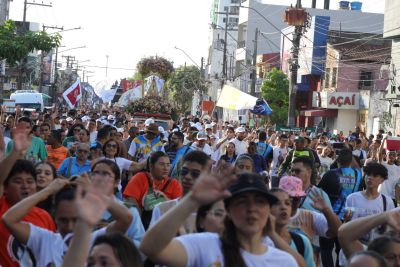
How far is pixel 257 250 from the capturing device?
4.66 m

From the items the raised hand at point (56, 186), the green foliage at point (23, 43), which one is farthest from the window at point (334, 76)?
the raised hand at point (56, 186)

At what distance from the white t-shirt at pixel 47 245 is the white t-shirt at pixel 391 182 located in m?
7.21

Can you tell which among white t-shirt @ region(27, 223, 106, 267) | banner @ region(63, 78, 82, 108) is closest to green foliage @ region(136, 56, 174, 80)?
banner @ region(63, 78, 82, 108)

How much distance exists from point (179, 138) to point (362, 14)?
227ft

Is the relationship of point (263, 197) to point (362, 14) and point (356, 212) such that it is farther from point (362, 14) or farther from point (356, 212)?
point (362, 14)

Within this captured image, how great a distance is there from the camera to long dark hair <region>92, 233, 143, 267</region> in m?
4.71

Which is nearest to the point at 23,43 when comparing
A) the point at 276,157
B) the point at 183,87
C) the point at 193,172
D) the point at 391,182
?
the point at 276,157

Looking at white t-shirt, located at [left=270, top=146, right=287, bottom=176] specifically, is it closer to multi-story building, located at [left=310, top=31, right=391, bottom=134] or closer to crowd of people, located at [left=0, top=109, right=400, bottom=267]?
crowd of people, located at [left=0, top=109, right=400, bottom=267]

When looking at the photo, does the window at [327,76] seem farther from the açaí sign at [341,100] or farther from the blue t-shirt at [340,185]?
the blue t-shirt at [340,185]

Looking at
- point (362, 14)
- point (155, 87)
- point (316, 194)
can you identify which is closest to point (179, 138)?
point (316, 194)

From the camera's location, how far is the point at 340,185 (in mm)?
11180

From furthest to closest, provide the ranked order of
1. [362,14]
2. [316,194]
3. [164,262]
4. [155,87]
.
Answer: [362,14], [155,87], [316,194], [164,262]

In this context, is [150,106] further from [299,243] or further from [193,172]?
[299,243]

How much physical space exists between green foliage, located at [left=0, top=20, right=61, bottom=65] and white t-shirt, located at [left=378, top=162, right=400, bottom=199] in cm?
1012
